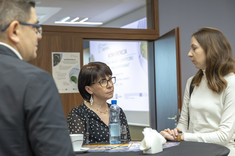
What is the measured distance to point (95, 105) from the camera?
241 cm

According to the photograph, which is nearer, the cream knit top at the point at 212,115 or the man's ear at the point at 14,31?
the man's ear at the point at 14,31

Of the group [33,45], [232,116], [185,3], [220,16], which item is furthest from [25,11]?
[220,16]

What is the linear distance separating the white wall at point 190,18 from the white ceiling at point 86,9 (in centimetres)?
46

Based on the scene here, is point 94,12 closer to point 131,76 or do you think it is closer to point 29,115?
point 131,76

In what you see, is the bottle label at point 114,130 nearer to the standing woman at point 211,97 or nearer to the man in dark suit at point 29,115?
the standing woman at point 211,97

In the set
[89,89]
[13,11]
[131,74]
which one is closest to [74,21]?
[89,89]

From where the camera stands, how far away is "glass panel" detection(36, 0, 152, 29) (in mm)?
4836

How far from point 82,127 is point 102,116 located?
8.4 inches

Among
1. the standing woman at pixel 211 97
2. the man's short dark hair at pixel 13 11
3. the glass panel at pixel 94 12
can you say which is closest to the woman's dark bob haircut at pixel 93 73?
the standing woman at pixel 211 97

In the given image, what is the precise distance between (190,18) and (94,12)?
1.57 meters

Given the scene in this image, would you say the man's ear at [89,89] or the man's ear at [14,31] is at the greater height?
the man's ear at [14,31]

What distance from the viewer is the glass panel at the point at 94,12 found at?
4.84 m

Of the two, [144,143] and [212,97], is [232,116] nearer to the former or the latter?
[212,97]

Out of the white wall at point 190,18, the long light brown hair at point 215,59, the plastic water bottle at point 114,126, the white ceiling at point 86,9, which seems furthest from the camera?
the white wall at point 190,18
